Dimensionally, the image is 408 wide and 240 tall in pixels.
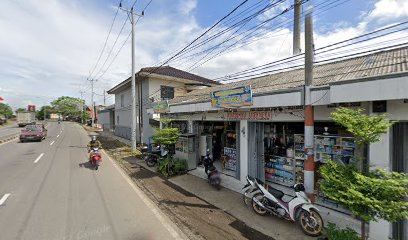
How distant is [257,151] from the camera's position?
7.57 m

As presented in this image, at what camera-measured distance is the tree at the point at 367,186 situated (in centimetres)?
330

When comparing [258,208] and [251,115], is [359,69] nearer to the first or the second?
[251,115]

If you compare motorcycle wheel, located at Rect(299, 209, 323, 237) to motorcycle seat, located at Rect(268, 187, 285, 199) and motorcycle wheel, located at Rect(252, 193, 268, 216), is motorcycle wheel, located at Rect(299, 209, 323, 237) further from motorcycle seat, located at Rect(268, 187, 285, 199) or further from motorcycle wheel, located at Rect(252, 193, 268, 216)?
motorcycle wheel, located at Rect(252, 193, 268, 216)

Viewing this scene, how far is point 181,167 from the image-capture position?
9.90 m

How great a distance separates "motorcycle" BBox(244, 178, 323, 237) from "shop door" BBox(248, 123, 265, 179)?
1.63 m

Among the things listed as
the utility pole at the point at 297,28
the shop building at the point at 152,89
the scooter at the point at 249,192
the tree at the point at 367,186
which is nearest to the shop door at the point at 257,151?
the scooter at the point at 249,192

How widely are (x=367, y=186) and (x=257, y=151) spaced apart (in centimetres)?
415

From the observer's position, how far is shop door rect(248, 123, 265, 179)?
24.7ft

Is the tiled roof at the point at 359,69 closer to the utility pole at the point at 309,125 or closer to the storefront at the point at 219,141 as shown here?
the utility pole at the point at 309,125

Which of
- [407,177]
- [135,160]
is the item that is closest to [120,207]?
[407,177]

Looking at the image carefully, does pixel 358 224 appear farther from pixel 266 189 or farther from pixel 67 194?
pixel 67 194

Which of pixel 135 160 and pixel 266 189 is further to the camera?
pixel 135 160

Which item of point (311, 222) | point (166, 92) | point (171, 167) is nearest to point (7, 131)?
point (166, 92)

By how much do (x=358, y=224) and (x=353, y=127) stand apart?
2.92m
